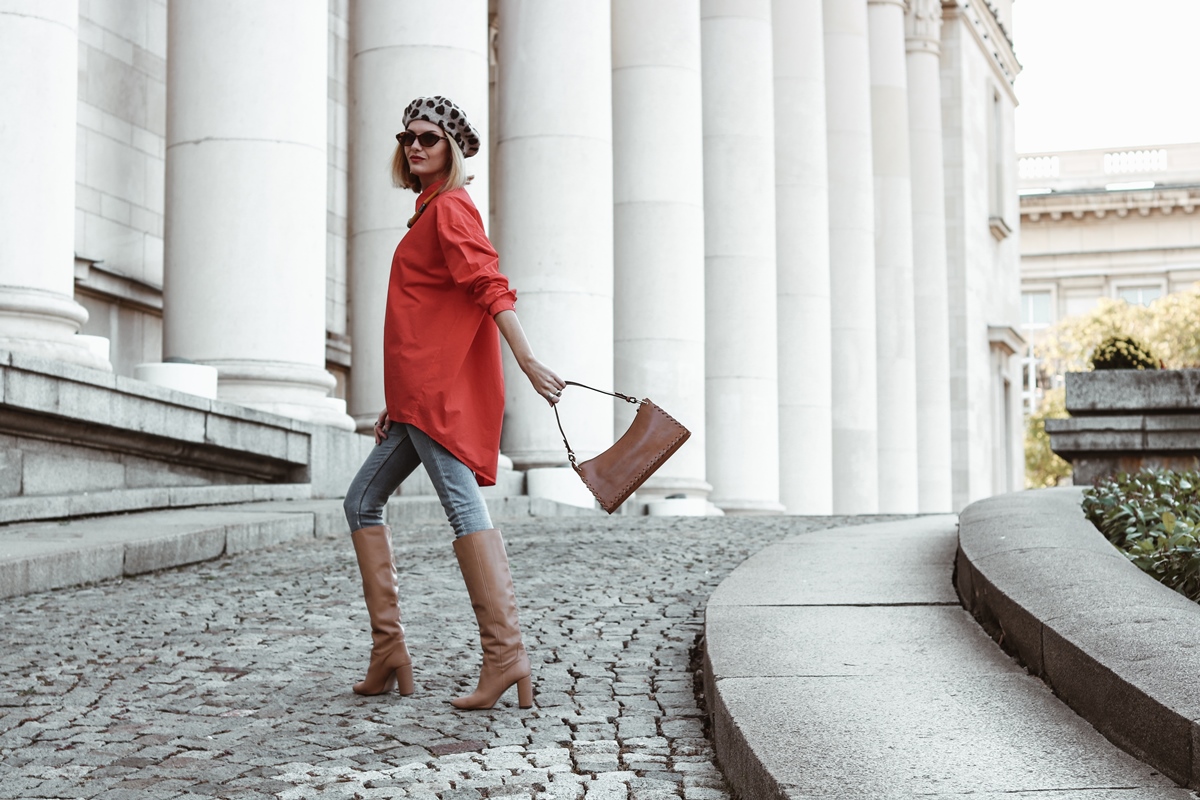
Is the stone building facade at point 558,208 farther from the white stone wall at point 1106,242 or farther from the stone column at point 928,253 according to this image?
the white stone wall at point 1106,242

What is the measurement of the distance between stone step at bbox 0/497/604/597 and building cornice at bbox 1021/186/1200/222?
58542 millimetres

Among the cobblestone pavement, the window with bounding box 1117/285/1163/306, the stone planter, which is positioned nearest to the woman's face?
the cobblestone pavement

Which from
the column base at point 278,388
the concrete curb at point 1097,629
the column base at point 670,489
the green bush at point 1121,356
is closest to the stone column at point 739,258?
the column base at point 670,489

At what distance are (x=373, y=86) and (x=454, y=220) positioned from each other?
11.4m

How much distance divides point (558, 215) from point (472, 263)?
12562mm

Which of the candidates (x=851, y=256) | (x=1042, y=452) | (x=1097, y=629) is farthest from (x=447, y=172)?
(x=1042, y=452)

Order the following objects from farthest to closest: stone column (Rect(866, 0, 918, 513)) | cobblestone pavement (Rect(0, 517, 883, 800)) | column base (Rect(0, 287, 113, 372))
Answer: stone column (Rect(866, 0, 918, 513)), column base (Rect(0, 287, 113, 372)), cobblestone pavement (Rect(0, 517, 883, 800))

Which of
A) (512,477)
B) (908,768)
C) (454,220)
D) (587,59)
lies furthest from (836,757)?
(587,59)

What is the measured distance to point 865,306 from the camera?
→ 29844mm

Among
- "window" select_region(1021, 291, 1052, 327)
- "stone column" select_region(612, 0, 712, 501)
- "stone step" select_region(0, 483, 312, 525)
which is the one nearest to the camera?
"stone step" select_region(0, 483, 312, 525)

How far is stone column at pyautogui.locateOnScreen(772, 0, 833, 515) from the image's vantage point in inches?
1040

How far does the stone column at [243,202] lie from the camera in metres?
13.1

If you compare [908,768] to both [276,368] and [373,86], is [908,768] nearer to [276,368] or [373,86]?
[276,368]

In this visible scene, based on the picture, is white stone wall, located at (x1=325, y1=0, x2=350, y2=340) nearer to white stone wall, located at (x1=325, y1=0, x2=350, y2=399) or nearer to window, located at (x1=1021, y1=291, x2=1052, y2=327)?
white stone wall, located at (x1=325, y1=0, x2=350, y2=399)
